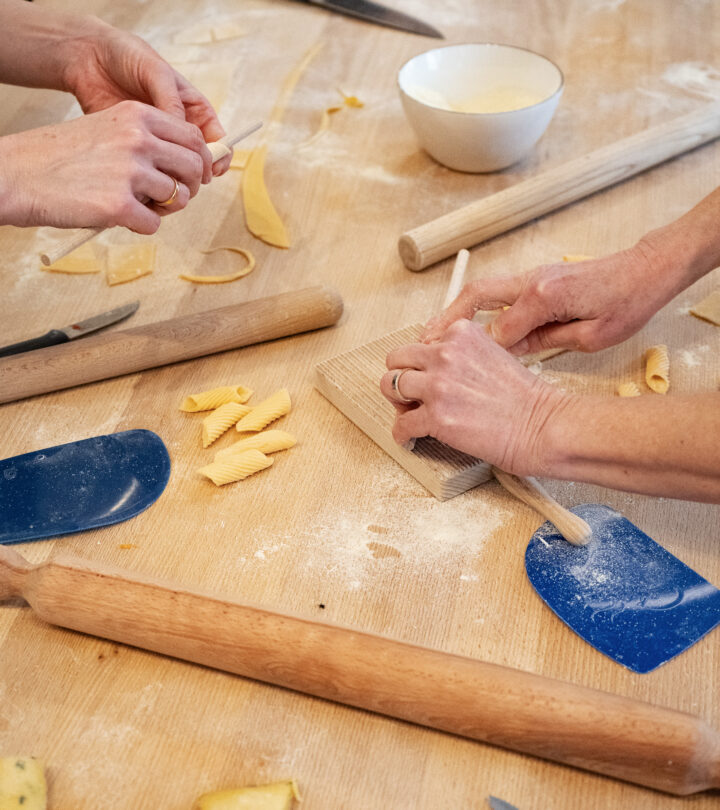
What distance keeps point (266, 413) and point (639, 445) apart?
22.8 inches

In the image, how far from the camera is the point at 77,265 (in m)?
1.62

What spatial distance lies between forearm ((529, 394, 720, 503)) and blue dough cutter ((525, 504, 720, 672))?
0.10 metres

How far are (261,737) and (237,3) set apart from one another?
233 cm

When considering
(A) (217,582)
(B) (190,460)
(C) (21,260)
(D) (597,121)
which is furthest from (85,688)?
(D) (597,121)

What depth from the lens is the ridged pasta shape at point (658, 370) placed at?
52.5 inches

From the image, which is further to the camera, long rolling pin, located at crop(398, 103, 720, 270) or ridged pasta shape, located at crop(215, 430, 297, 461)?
long rolling pin, located at crop(398, 103, 720, 270)

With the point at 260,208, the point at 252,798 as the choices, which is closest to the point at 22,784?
the point at 252,798

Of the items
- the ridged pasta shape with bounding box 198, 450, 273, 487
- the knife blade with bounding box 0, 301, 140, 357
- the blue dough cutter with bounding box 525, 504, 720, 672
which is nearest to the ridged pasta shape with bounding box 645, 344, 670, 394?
the blue dough cutter with bounding box 525, 504, 720, 672

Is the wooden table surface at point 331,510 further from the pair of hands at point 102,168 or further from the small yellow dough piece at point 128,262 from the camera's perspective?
the pair of hands at point 102,168

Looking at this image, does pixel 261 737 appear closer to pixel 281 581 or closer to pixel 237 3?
pixel 281 581

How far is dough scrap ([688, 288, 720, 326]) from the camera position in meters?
1.47

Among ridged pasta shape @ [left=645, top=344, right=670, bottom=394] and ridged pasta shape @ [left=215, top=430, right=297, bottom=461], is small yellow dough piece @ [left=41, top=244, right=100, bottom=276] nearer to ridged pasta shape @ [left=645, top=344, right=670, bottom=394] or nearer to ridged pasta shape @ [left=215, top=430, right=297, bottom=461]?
ridged pasta shape @ [left=215, top=430, right=297, bottom=461]

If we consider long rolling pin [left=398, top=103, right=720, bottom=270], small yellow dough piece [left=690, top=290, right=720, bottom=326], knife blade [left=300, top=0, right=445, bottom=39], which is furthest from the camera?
knife blade [left=300, top=0, right=445, bottom=39]

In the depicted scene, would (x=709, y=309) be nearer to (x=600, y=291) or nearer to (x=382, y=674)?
(x=600, y=291)
